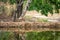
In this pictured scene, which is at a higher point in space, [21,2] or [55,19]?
[21,2]

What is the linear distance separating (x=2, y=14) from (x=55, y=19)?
4.21 metres

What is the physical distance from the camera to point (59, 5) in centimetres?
1889

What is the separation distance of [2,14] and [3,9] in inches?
18.8

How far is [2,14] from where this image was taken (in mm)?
20547

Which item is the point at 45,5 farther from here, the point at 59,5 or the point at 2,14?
the point at 2,14

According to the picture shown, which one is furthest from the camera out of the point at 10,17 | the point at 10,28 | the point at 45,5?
the point at 10,17

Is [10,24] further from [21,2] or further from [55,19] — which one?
[55,19]

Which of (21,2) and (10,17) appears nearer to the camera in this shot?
(21,2)

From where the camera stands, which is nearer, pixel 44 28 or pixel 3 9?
pixel 44 28

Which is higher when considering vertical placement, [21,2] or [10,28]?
[21,2]

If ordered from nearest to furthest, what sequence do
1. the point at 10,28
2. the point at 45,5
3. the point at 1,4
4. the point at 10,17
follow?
1. the point at 10,28
2. the point at 45,5
3. the point at 10,17
4. the point at 1,4

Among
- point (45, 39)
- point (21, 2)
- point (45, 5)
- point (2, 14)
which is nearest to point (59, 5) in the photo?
point (45, 5)

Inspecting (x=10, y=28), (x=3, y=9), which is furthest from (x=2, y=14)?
(x=10, y=28)

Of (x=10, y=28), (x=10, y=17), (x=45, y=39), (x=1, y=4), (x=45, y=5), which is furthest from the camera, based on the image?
(x=1, y=4)
